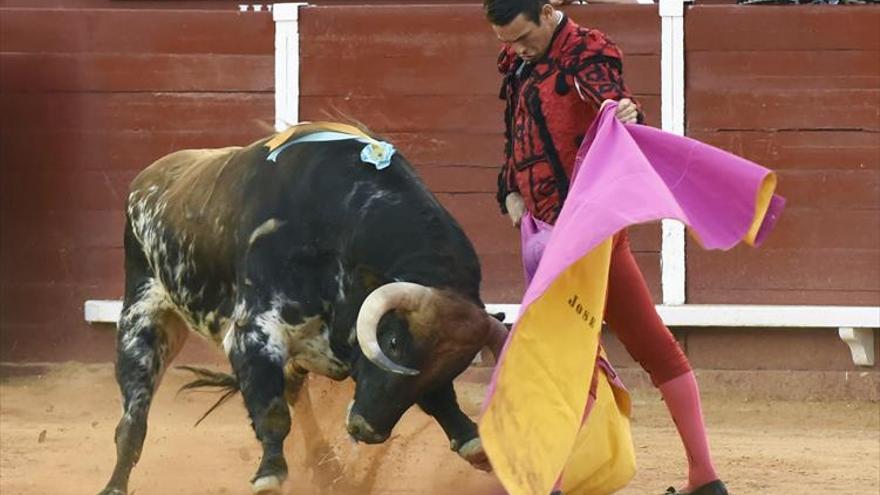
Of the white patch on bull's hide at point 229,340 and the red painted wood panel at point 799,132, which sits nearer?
the white patch on bull's hide at point 229,340

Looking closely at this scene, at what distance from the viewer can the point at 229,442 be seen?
6098 mm

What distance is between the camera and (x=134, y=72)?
7434 mm

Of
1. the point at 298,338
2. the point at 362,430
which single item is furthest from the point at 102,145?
the point at 362,430

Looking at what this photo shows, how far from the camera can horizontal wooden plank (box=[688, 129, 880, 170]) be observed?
22.6 ft

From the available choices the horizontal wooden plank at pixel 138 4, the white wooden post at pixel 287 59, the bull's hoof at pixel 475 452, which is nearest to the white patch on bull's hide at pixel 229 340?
the bull's hoof at pixel 475 452

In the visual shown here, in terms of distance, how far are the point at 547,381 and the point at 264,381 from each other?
2.88ft

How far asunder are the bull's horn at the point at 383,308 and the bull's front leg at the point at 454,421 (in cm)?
21

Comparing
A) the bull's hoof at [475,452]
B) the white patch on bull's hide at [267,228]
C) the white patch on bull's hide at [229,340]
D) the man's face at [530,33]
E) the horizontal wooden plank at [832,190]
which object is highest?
the man's face at [530,33]

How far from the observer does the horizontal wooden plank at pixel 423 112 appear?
282 inches

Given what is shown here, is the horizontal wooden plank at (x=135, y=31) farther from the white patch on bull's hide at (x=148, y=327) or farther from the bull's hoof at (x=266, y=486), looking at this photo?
the bull's hoof at (x=266, y=486)

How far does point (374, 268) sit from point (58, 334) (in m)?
3.90

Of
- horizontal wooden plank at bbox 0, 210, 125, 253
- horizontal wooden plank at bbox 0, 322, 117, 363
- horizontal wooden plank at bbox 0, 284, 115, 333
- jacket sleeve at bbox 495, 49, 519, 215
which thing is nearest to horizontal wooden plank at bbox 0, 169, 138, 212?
horizontal wooden plank at bbox 0, 210, 125, 253

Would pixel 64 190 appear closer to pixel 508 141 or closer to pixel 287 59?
pixel 287 59

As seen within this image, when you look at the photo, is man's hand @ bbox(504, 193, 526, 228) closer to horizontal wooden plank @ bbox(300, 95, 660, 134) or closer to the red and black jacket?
the red and black jacket
